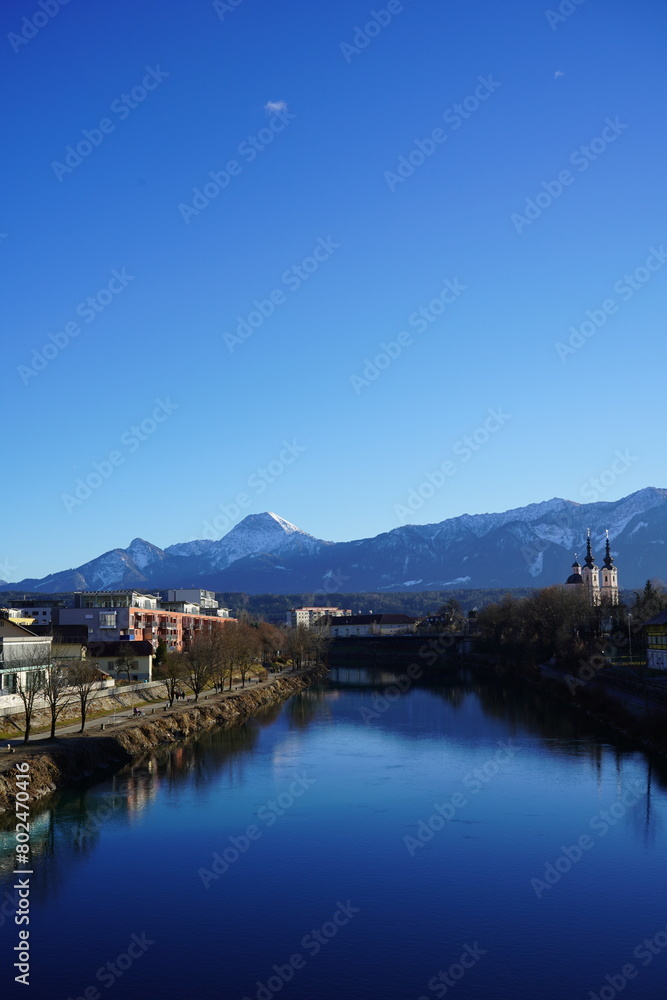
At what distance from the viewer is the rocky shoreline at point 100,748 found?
122 ft

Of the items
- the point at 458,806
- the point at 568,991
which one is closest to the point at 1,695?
the point at 458,806

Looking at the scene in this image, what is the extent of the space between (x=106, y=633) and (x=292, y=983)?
6688cm

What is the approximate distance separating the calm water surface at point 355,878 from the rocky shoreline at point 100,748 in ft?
4.47

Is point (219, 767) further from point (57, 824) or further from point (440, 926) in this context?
point (440, 926)

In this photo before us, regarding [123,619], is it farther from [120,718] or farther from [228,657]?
[120,718]

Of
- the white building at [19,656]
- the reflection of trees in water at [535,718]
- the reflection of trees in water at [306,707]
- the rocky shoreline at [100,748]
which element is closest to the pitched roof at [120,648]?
the rocky shoreline at [100,748]

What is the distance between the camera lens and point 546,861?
2922 centimetres

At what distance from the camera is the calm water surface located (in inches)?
830

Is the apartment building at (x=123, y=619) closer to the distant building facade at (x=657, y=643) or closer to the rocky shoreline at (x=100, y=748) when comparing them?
the rocky shoreline at (x=100, y=748)

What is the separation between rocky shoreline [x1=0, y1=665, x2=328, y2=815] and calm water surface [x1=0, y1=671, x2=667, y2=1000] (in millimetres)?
1363

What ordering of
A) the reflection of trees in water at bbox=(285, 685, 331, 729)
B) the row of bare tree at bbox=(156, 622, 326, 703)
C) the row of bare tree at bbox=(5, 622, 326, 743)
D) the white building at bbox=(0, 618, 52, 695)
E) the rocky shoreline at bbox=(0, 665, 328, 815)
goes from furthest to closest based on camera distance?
the row of bare tree at bbox=(156, 622, 326, 703)
the reflection of trees in water at bbox=(285, 685, 331, 729)
the white building at bbox=(0, 618, 52, 695)
the row of bare tree at bbox=(5, 622, 326, 743)
the rocky shoreline at bbox=(0, 665, 328, 815)

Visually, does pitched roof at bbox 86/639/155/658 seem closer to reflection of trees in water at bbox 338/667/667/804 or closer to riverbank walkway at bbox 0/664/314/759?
riverbank walkway at bbox 0/664/314/759

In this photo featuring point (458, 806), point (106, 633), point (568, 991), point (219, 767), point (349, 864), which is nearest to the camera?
point (568, 991)

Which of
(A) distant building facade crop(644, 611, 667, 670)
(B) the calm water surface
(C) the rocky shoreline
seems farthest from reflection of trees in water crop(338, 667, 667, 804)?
(C) the rocky shoreline
